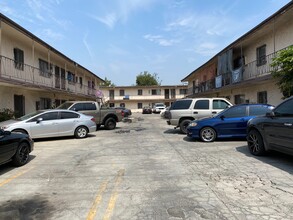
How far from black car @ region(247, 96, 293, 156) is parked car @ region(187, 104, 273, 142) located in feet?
8.63

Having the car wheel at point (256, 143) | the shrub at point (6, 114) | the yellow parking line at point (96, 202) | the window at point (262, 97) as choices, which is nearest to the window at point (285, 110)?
the car wheel at point (256, 143)

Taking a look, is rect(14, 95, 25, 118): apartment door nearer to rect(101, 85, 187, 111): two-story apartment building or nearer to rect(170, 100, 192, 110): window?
rect(170, 100, 192, 110): window

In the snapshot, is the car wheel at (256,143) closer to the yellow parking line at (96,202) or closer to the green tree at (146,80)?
the yellow parking line at (96,202)

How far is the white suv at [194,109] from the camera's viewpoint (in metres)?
14.1

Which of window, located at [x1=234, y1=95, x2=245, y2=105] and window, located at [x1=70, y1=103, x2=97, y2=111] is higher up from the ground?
window, located at [x1=234, y1=95, x2=245, y2=105]

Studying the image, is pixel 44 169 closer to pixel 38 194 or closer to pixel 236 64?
pixel 38 194

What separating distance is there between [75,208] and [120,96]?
186 feet

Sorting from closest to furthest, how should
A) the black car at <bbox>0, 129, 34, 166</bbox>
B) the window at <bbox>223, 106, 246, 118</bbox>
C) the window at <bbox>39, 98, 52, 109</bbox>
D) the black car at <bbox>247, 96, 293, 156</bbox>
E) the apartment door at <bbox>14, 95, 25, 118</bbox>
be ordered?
the black car at <bbox>247, 96, 293, 156</bbox> < the black car at <bbox>0, 129, 34, 166</bbox> < the window at <bbox>223, 106, 246, 118</bbox> < the apartment door at <bbox>14, 95, 25, 118</bbox> < the window at <bbox>39, 98, 52, 109</bbox>

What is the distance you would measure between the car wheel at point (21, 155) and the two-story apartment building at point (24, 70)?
269 inches

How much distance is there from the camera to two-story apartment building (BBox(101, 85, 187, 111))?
60562 millimetres

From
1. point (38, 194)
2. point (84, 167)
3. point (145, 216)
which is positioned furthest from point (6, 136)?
point (145, 216)

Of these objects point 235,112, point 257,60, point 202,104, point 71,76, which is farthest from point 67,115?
point 71,76

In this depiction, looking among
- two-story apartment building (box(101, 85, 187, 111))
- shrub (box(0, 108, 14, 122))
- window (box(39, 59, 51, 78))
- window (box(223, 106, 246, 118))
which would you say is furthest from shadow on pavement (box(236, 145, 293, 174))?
two-story apartment building (box(101, 85, 187, 111))

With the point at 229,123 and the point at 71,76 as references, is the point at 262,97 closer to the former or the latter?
the point at 229,123
